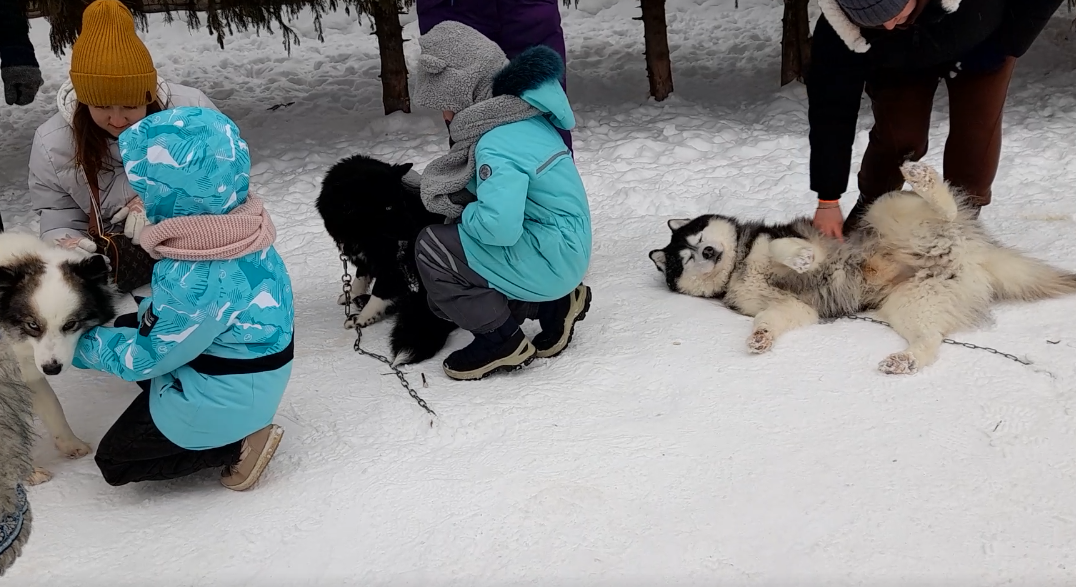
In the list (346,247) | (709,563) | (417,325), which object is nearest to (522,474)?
(709,563)

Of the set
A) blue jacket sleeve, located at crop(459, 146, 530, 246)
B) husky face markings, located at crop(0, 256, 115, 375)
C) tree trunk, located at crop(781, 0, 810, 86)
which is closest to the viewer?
husky face markings, located at crop(0, 256, 115, 375)

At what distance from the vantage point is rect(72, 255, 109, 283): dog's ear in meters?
2.49

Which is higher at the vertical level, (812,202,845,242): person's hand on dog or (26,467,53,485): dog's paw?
(812,202,845,242): person's hand on dog

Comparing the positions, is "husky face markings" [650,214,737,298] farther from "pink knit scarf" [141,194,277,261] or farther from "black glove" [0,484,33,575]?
"black glove" [0,484,33,575]

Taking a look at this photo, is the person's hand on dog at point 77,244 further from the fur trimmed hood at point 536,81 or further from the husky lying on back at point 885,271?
the husky lying on back at point 885,271

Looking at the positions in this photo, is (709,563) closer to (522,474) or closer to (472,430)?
(522,474)

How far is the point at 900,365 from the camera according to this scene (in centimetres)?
275

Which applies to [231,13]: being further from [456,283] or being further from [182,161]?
[182,161]

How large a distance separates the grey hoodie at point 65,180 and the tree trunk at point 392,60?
362 cm

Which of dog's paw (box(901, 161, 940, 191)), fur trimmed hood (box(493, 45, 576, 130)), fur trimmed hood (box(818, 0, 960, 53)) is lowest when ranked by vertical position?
dog's paw (box(901, 161, 940, 191))

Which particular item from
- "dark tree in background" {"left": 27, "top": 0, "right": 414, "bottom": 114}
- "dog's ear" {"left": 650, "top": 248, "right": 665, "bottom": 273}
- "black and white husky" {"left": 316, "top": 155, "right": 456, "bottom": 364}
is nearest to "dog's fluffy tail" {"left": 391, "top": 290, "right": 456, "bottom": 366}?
"black and white husky" {"left": 316, "top": 155, "right": 456, "bottom": 364}

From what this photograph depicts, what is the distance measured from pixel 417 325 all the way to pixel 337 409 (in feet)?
1.89

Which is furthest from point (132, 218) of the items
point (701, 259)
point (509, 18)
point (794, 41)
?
point (794, 41)

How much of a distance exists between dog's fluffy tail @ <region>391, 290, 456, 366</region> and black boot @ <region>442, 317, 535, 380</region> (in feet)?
0.86
